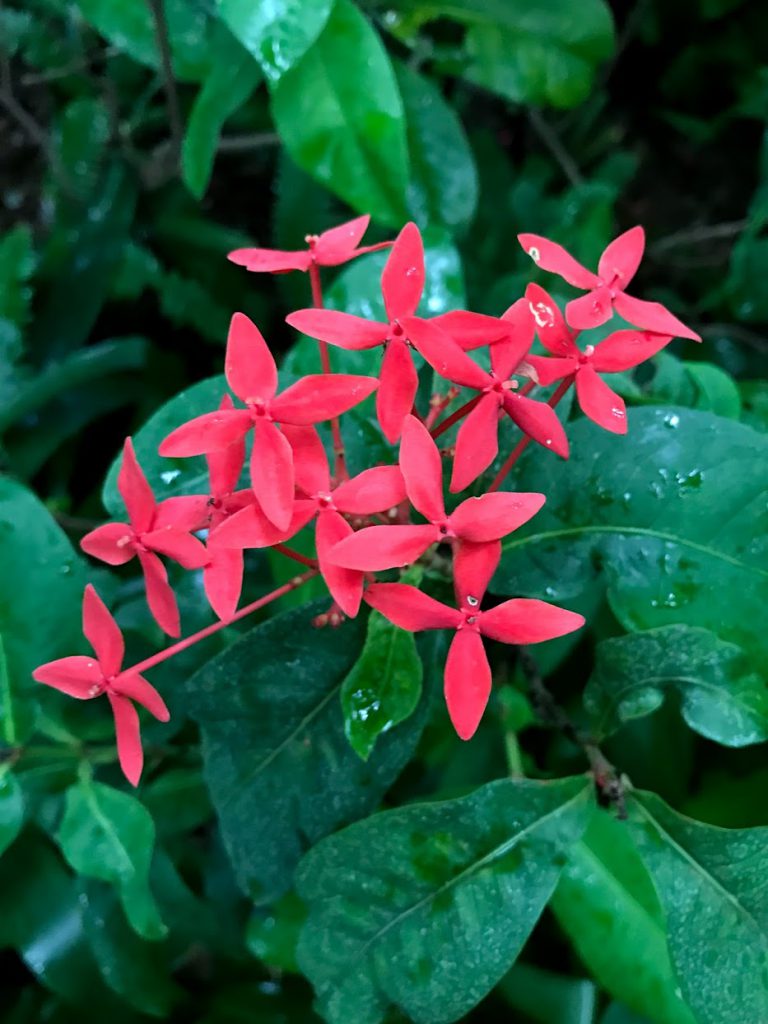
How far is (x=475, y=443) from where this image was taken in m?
0.47

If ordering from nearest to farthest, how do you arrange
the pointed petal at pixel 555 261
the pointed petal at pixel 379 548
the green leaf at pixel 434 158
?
the pointed petal at pixel 379 548 → the pointed petal at pixel 555 261 → the green leaf at pixel 434 158

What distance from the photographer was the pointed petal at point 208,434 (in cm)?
45

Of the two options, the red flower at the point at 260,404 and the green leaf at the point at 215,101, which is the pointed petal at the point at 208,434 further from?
the green leaf at the point at 215,101

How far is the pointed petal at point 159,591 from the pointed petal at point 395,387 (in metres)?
0.15

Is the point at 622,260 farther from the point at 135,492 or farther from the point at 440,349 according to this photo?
the point at 135,492

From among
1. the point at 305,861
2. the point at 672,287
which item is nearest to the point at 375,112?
the point at 305,861

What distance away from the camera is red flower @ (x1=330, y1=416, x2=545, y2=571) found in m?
0.43

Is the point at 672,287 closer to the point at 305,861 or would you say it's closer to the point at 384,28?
the point at 384,28

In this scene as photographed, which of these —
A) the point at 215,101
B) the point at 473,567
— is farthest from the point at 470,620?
Answer: the point at 215,101

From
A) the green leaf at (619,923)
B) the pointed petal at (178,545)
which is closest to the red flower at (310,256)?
the pointed petal at (178,545)

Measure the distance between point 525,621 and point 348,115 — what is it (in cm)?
57

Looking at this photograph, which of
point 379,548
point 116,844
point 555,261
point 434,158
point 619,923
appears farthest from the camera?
point 434,158

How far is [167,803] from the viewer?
2.80ft

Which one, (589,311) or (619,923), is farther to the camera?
(619,923)
